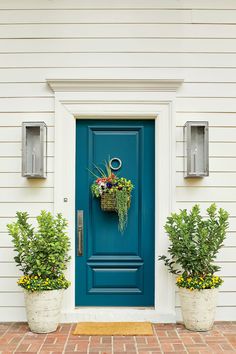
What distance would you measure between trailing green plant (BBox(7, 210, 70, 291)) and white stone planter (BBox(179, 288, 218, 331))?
3.70ft

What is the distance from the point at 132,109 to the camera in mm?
4125

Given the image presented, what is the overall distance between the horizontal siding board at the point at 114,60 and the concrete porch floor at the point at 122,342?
2562 millimetres

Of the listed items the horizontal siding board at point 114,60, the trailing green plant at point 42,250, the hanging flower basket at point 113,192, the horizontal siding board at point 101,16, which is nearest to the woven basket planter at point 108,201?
the hanging flower basket at point 113,192

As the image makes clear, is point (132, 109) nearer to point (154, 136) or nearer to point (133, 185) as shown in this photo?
point (154, 136)

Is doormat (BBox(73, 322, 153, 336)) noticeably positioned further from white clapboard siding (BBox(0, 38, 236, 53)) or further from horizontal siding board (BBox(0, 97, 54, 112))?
white clapboard siding (BBox(0, 38, 236, 53))

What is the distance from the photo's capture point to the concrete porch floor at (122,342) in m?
3.35

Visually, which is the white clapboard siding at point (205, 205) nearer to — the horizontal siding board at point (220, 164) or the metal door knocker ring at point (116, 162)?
the horizontal siding board at point (220, 164)

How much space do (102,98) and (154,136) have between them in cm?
65

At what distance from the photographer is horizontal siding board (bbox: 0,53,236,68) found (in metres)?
4.12

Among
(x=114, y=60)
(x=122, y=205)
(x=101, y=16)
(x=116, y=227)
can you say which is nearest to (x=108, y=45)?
(x=114, y=60)

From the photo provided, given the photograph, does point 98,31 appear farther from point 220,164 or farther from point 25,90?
point 220,164

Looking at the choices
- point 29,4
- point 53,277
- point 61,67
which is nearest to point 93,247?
point 53,277

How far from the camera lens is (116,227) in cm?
418

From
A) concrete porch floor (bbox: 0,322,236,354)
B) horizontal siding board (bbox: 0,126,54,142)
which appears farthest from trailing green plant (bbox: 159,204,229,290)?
horizontal siding board (bbox: 0,126,54,142)
